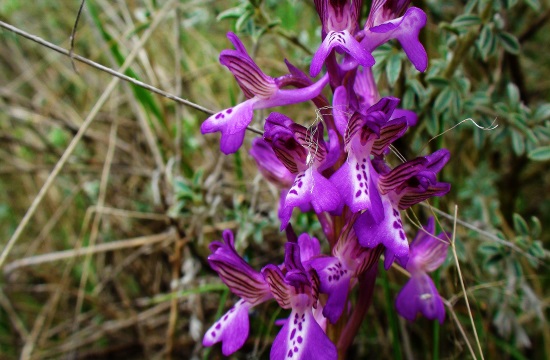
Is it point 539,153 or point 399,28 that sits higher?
point 399,28

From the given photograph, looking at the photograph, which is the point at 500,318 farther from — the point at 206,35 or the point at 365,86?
the point at 206,35

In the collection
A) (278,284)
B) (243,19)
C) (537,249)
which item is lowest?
(537,249)

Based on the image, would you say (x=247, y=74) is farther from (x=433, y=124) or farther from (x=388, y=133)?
(x=433, y=124)

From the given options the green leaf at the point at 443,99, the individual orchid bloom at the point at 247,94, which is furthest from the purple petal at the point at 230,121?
the green leaf at the point at 443,99

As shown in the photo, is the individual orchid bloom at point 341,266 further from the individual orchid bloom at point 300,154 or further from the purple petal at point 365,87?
the purple petal at point 365,87

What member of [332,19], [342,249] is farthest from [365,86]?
[342,249]

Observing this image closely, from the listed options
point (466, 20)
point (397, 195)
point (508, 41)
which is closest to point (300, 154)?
point (397, 195)
